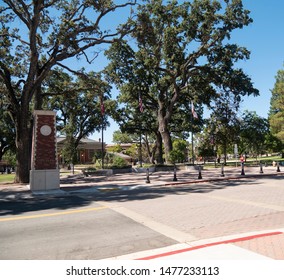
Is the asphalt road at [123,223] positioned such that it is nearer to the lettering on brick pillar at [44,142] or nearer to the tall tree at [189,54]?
the lettering on brick pillar at [44,142]

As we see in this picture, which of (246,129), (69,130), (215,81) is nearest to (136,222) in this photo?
(215,81)

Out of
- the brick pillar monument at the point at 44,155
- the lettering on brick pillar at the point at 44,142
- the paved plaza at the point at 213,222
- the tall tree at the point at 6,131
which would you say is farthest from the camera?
the tall tree at the point at 6,131

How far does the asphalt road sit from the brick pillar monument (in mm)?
4473

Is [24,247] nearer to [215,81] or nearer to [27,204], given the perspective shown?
[27,204]

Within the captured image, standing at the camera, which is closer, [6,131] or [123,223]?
[123,223]

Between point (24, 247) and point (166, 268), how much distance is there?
304cm

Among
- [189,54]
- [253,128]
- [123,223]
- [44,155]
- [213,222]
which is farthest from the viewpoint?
[253,128]

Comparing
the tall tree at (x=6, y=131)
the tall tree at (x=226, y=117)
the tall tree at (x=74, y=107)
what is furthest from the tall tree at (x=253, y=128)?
the tall tree at (x=6, y=131)

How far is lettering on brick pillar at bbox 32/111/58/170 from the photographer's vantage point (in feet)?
55.4

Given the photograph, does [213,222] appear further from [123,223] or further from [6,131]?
[6,131]

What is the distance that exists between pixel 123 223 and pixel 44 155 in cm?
1042

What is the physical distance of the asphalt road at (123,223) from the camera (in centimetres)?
593

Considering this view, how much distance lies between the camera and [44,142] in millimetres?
17125

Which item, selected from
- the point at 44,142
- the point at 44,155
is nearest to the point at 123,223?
the point at 44,155
